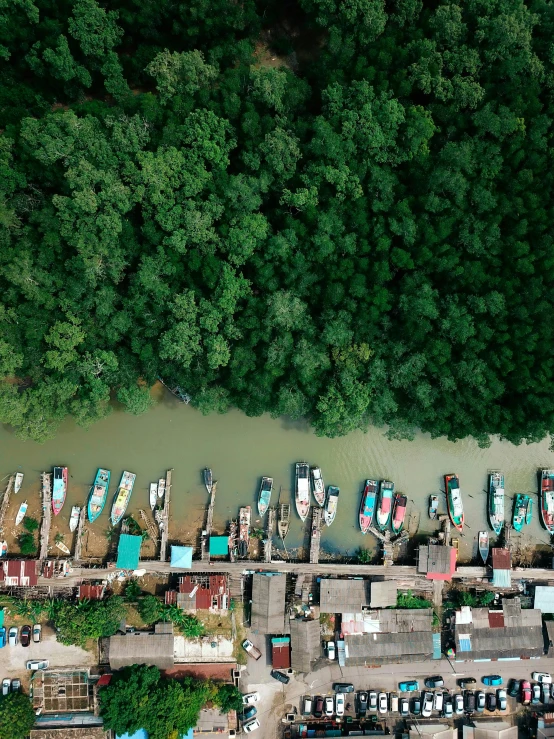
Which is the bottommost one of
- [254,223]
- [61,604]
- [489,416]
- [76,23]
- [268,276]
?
[61,604]

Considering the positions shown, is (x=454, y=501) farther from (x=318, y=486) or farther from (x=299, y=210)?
(x=299, y=210)

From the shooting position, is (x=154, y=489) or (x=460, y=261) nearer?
(x=460, y=261)

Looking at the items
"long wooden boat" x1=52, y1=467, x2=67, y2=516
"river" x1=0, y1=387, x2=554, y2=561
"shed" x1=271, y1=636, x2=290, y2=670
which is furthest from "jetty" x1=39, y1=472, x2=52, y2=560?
"shed" x1=271, y1=636, x2=290, y2=670

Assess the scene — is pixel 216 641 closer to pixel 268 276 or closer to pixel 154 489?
pixel 154 489

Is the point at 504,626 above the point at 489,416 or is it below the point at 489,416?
below

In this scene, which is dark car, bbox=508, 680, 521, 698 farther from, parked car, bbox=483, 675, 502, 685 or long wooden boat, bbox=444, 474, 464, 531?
long wooden boat, bbox=444, 474, 464, 531

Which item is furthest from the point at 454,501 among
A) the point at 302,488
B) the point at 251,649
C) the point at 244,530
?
the point at 251,649

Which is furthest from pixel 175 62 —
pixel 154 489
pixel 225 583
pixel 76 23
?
pixel 225 583
